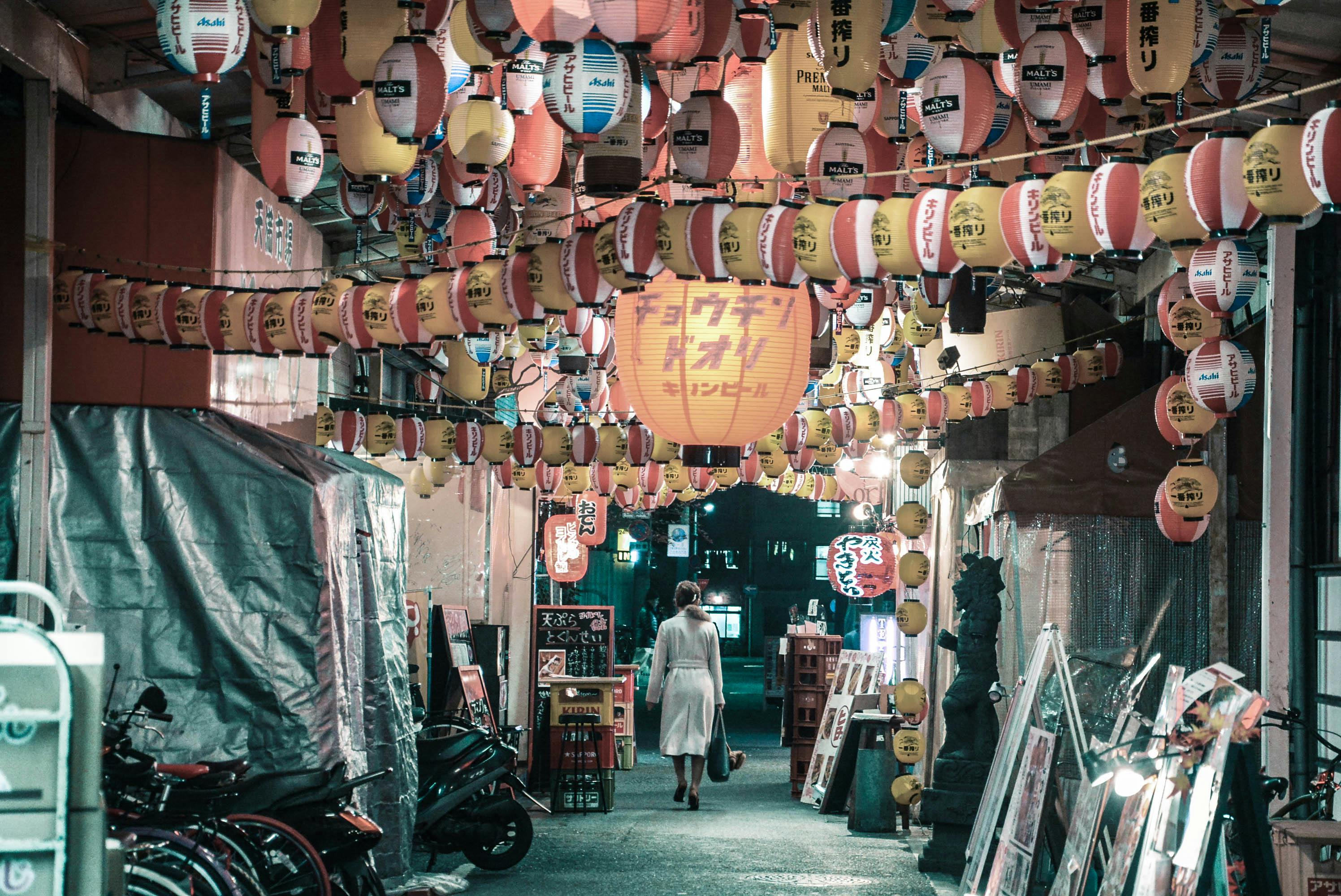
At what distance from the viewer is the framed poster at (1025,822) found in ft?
23.9

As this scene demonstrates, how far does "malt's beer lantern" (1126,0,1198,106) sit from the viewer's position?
18.3ft

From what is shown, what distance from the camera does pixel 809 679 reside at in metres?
17.9

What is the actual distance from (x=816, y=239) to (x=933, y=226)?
1.74 feet

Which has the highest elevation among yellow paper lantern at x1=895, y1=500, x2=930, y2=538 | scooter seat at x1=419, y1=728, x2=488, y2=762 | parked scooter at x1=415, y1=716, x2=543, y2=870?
yellow paper lantern at x1=895, y1=500, x2=930, y2=538

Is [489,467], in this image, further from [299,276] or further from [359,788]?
[359,788]

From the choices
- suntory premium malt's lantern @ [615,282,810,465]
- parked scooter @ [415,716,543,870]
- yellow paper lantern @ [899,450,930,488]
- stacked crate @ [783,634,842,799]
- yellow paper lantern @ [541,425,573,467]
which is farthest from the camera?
stacked crate @ [783,634,842,799]

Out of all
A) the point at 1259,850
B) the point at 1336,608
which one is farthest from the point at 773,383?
the point at 1336,608

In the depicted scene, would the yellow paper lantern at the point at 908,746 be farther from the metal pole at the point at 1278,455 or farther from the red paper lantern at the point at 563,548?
the red paper lantern at the point at 563,548

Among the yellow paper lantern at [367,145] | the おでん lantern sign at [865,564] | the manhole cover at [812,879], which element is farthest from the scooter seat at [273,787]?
the おでん lantern sign at [865,564]

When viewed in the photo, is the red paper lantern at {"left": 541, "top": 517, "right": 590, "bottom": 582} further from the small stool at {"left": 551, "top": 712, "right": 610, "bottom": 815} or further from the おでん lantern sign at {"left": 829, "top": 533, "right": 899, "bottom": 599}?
the small stool at {"left": 551, "top": 712, "right": 610, "bottom": 815}

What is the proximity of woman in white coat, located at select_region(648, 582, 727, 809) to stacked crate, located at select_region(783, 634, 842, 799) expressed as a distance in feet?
7.88

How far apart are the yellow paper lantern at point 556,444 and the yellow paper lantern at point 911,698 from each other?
3.82 m

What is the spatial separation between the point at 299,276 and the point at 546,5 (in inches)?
280

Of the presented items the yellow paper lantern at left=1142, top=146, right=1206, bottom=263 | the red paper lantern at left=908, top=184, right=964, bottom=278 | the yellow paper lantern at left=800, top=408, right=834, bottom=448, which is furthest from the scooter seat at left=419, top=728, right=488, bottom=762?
the yellow paper lantern at left=1142, top=146, right=1206, bottom=263
